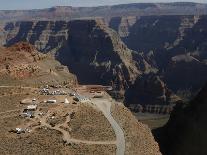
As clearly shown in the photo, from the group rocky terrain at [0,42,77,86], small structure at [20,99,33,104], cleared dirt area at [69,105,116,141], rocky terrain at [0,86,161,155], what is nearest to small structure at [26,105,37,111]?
rocky terrain at [0,86,161,155]

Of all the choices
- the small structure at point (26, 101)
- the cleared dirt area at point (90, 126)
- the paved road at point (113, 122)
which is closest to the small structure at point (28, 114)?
the small structure at point (26, 101)

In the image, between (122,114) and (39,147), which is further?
(122,114)

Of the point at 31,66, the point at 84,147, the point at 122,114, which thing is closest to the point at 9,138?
the point at 84,147

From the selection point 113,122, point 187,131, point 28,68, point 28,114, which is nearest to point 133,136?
point 113,122

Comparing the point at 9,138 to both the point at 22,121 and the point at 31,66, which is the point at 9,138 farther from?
the point at 31,66

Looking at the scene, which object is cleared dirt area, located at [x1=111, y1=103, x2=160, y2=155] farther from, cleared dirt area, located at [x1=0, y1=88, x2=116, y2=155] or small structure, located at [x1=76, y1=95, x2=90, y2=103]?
small structure, located at [x1=76, y1=95, x2=90, y2=103]

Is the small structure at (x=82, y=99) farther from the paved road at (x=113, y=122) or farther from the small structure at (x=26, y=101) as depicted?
the small structure at (x=26, y=101)
